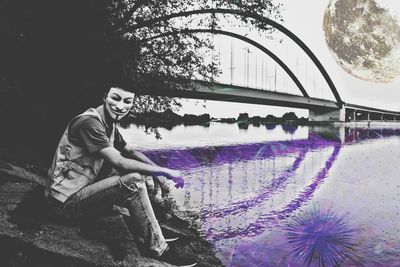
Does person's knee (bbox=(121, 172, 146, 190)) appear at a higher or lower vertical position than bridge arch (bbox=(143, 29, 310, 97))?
lower

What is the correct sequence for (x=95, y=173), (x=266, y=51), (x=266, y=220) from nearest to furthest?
(x=95, y=173) < (x=266, y=220) < (x=266, y=51)

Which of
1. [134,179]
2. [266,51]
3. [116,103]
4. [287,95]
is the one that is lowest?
[134,179]

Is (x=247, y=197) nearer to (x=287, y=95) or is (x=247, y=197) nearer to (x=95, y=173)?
(x=95, y=173)

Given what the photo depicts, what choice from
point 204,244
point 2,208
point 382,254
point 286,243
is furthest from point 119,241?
point 382,254

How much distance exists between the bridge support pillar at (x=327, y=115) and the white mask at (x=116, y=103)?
64.5m

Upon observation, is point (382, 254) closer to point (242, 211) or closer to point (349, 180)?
point (242, 211)

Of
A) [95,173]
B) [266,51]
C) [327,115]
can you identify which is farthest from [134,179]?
[327,115]

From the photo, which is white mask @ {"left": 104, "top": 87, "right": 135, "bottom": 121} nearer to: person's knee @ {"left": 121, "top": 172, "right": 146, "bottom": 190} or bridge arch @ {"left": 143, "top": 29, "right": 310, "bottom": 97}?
person's knee @ {"left": 121, "top": 172, "right": 146, "bottom": 190}

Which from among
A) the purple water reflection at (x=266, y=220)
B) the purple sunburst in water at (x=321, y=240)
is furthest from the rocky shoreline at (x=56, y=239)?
the purple sunburst in water at (x=321, y=240)

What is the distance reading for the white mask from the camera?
2.99 meters

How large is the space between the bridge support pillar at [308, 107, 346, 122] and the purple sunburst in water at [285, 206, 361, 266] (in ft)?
195

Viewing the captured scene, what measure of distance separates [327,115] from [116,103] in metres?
66.4

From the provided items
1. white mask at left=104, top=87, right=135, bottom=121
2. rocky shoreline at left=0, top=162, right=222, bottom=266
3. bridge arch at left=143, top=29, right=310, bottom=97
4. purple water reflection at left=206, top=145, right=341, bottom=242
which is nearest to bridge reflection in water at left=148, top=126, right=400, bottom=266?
purple water reflection at left=206, top=145, right=341, bottom=242

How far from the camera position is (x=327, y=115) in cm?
6525
